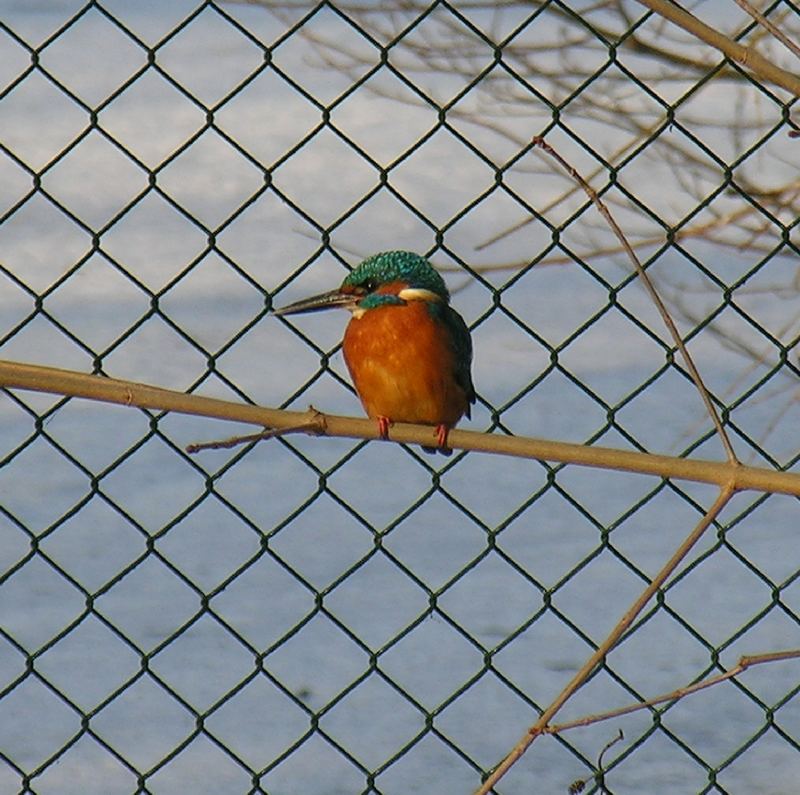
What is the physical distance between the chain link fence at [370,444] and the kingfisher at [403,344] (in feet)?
0.24

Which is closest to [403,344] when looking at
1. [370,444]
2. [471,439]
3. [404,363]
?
[404,363]

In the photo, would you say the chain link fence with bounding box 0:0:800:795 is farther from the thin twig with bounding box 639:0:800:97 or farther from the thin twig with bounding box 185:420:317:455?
the thin twig with bounding box 639:0:800:97

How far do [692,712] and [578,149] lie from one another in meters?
2.42

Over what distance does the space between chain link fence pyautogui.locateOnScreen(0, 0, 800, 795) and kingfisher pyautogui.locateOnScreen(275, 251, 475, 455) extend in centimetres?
7

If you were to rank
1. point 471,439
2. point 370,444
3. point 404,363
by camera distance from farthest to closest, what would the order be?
point 370,444 → point 404,363 → point 471,439

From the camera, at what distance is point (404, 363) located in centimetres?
237

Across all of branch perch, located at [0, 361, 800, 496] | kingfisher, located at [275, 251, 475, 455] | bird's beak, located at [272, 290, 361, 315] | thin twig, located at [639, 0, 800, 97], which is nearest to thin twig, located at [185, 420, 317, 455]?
branch perch, located at [0, 361, 800, 496]

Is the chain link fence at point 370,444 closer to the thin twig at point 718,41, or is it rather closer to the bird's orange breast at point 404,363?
the bird's orange breast at point 404,363

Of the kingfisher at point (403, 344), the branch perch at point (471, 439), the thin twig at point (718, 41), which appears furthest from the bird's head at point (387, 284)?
the thin twig at point (718, 41)

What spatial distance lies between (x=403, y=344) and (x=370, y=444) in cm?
192

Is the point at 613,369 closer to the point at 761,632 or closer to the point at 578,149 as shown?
the point at 578,149

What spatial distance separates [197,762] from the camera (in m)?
3.01

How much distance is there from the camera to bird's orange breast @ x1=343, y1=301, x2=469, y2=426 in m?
2.37

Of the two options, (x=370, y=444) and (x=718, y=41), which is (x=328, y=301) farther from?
(x=370, y=444)
